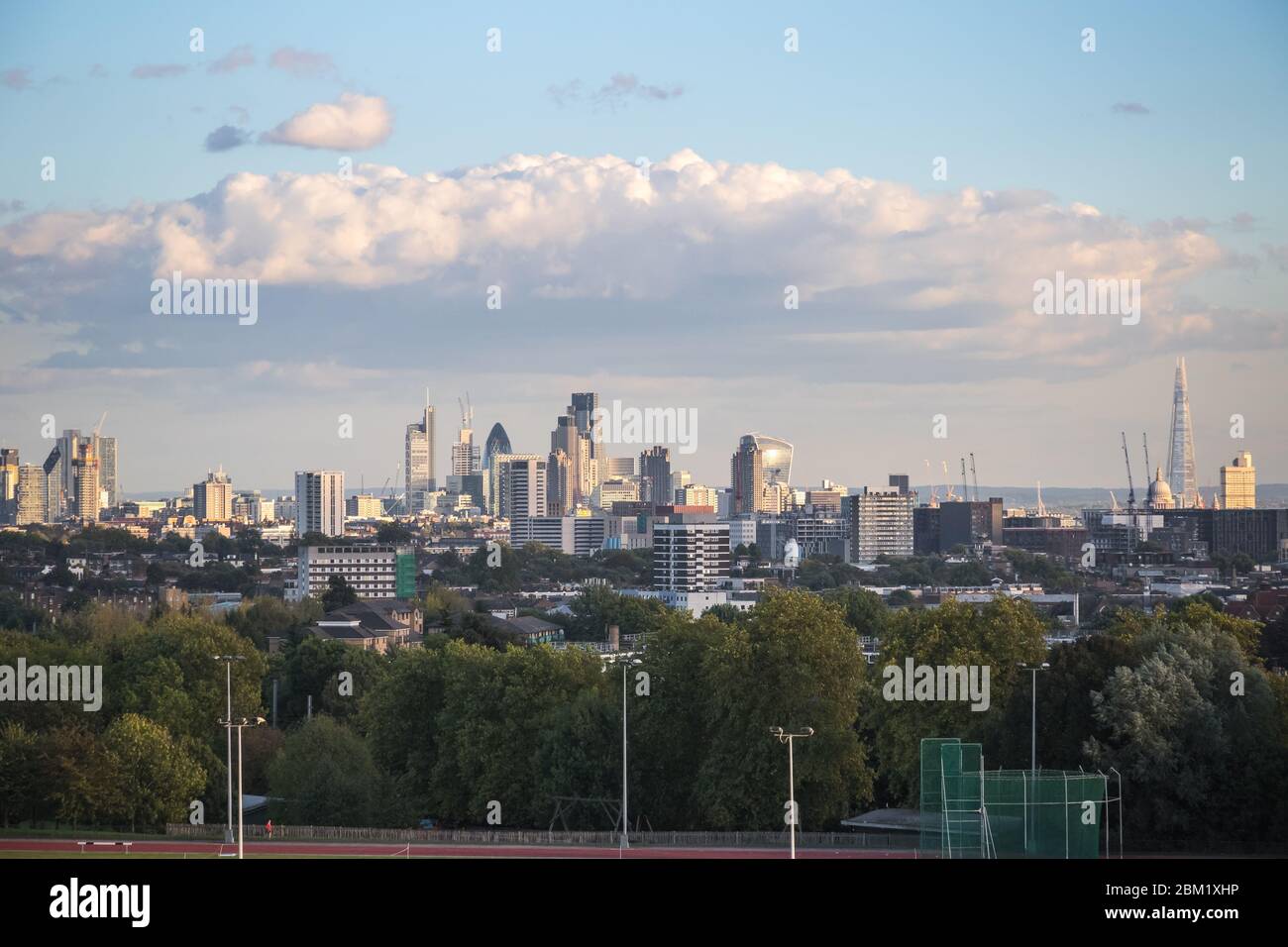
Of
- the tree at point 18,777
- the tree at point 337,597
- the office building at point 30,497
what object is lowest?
the tree at point 18,777

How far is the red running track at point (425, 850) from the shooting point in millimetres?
29391

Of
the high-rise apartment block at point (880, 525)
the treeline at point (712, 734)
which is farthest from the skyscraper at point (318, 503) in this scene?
the treeline at point (712, 734)

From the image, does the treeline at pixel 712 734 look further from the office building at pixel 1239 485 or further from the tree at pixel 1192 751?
the office building at pixel 1239 485

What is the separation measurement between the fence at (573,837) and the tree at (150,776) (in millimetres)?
→ 1841

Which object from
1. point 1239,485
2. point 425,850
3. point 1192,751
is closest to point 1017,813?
point 1192,751

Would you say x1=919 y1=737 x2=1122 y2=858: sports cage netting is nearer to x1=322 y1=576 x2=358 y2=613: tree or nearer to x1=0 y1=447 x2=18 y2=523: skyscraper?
x1=322 y1=576 x2=358 y2=613: tree

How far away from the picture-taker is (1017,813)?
28750 mm

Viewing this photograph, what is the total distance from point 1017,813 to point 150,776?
60.7ft

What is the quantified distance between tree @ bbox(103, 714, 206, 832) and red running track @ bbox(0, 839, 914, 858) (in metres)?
4.00

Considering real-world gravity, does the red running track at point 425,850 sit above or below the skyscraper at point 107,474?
below

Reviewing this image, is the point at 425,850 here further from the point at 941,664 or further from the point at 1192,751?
the point at 1192,751
